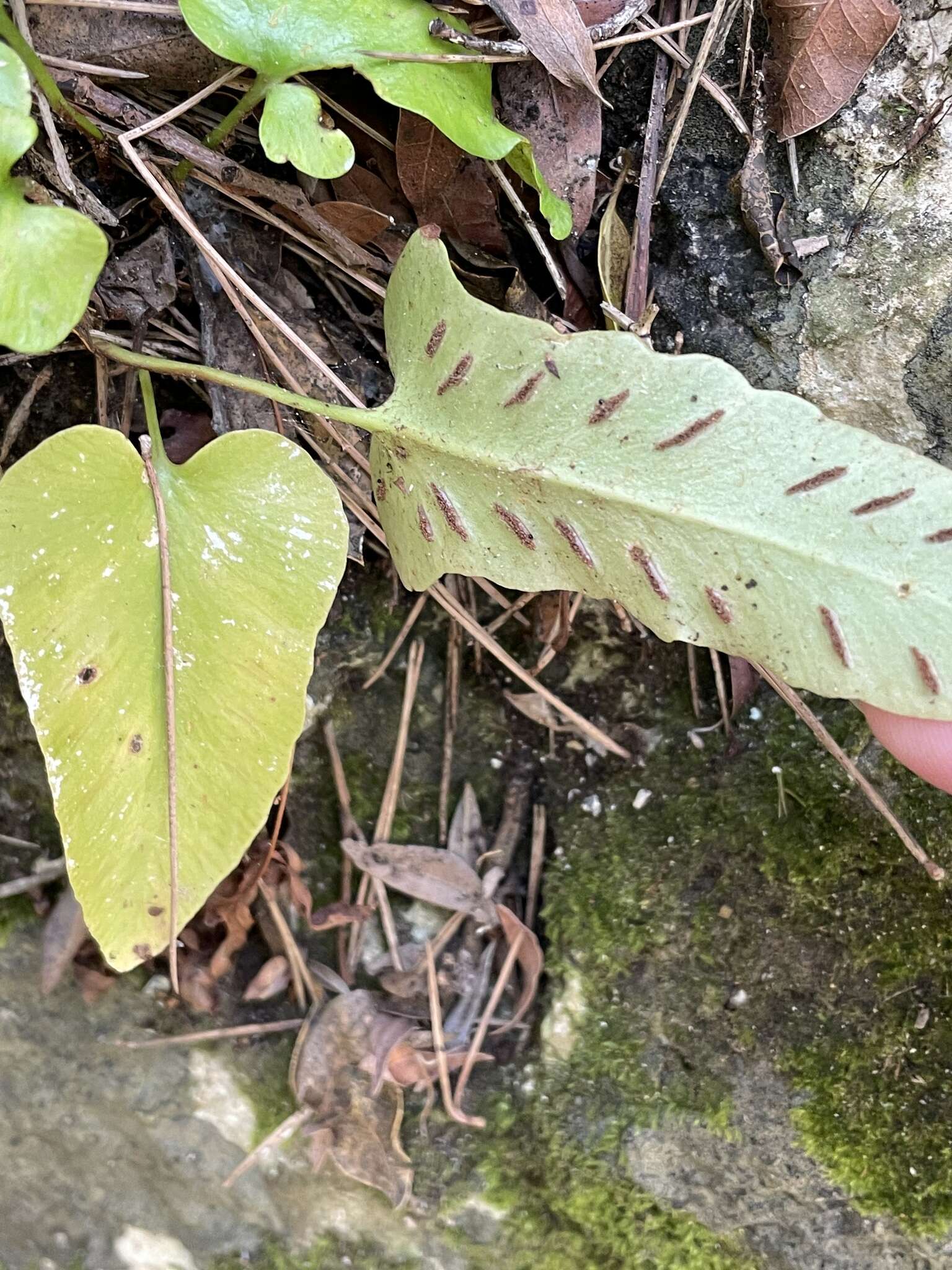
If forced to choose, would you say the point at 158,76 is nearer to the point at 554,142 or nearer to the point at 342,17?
the point at 342,17

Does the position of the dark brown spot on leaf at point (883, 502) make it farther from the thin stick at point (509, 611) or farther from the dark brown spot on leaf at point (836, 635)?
the thin stick at point (509, 611)

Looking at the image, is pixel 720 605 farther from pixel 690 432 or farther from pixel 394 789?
pixel 394 789

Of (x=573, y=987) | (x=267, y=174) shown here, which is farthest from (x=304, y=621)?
(x=573, y=987)

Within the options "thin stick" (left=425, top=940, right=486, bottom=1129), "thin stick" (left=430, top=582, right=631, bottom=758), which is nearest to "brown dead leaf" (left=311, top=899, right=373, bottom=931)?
"thin stick" (left=425, top=940, right=486, bottom=1129)

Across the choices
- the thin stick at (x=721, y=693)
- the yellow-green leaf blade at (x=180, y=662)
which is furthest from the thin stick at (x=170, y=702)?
the thin stick at (x=721, y=693)

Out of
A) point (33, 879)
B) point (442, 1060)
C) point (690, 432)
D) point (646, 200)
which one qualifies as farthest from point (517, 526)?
point (33, 879)

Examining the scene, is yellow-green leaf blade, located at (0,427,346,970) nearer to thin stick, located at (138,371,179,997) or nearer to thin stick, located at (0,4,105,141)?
thin stick, located at (138,371,179,997)
